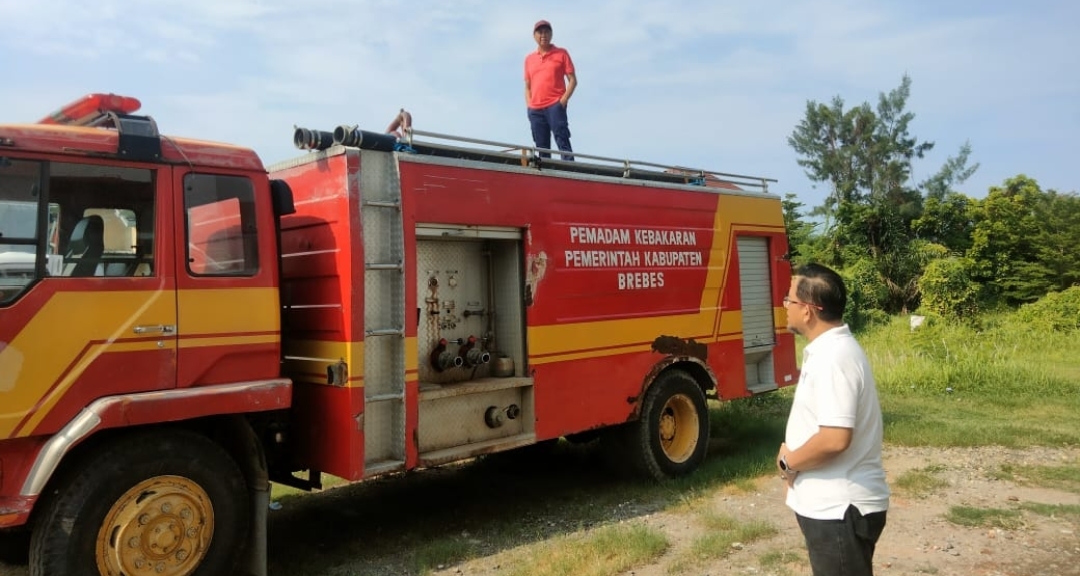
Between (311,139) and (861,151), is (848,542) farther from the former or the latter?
(861,151)

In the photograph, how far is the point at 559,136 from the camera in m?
8.25

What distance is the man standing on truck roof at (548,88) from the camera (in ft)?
27.0

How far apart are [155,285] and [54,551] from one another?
146cm

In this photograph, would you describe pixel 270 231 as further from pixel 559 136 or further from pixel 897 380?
pixel 897 380

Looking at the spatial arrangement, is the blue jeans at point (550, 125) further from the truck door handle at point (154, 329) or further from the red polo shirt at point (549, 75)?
the truck door handle at point (154, 329)

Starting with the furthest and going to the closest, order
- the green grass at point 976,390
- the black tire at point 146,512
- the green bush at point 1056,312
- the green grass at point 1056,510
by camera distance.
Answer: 1. the green bush at point 1056,312
2. the green grass at point 976,390
3. the green grass at point 1056,510
4. the black tire at point 146,512

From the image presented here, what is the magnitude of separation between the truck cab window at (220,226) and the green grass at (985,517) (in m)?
5.34

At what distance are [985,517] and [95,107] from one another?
265 inches

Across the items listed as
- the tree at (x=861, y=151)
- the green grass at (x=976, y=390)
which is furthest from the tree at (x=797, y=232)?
the green grass at (x=976, y=390)

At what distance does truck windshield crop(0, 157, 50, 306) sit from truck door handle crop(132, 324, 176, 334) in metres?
0.57

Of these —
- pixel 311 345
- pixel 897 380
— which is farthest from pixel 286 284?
pixel 897 380

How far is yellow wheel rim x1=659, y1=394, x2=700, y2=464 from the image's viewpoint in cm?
768

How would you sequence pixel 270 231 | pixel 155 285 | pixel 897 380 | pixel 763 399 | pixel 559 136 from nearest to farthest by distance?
pixel 155 285 < pixel 270 231 < pixel 559 136 < pixel 763 399 < pixel 897 380

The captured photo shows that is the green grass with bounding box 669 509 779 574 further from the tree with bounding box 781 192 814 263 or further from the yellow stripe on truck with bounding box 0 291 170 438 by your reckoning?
the tree with bounding box 781 192 814 263
